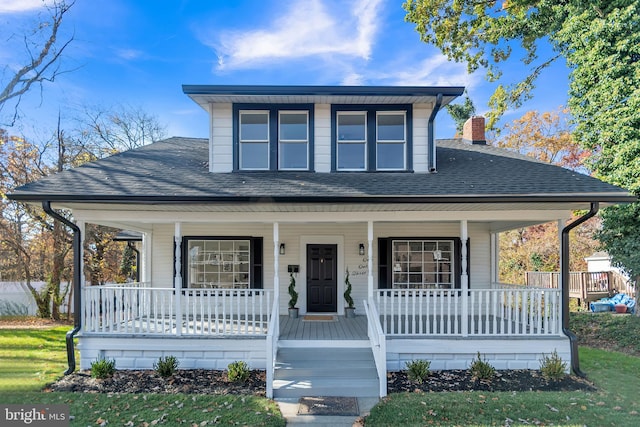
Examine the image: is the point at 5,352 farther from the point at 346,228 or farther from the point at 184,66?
the point at 184,66

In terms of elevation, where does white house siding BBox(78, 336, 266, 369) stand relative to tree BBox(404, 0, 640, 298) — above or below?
below

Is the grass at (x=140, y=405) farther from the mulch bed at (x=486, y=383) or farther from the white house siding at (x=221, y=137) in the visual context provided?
the white house siding at (x=221, y=137)

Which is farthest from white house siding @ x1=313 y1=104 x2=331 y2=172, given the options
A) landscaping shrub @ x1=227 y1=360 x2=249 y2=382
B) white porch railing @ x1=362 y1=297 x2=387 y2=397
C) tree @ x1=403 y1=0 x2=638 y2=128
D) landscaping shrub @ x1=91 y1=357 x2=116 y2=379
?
tree @ x1=403 y1=0 x2=638 y2=128

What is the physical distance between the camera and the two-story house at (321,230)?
22.1 feet

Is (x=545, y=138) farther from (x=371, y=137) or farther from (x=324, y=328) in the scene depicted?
(x=324, y=328)

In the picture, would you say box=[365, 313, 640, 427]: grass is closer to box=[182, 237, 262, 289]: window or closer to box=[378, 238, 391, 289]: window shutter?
box=[378, 238, 391, 289]: window shutter

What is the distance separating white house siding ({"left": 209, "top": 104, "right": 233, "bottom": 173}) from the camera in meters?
8.73

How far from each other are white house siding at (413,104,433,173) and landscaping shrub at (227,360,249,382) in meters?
5.84

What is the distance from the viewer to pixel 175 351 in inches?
271

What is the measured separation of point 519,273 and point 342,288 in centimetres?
1452

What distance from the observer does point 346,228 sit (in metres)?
9.55

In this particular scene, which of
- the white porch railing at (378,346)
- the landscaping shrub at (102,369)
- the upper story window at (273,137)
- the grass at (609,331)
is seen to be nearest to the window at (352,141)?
the upper story window at (273,137)

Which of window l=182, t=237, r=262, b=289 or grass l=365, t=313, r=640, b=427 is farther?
window l=182, t=237, r=262, b=289

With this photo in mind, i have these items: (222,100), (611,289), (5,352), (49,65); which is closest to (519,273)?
(611,289)
